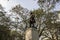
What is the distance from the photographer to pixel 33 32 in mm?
12953

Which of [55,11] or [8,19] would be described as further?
[8,19]

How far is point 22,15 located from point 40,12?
11.0ft

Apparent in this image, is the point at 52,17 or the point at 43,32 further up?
the point at 52,17

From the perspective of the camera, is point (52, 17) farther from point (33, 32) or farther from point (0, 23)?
point (33, 32)

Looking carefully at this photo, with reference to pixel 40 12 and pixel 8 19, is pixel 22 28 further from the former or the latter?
pixel 40 12

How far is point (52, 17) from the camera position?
23547 mm

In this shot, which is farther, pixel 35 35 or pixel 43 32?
pixel 43 32

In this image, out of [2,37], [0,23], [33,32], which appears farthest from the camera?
[0,23]

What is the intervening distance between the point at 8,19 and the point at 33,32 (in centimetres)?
1287

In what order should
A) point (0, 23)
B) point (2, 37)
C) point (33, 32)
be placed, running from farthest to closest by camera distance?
1. point (0, 23)
2. point (2, 37)
3. point (33, 32)

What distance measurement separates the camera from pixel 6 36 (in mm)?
24047

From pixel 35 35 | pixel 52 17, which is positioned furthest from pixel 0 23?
pixel 35 35

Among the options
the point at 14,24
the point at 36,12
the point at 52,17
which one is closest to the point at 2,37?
the point at 14,24

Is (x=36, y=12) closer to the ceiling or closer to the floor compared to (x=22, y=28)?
closer to the ceiling
